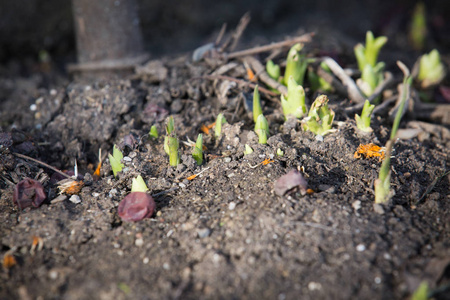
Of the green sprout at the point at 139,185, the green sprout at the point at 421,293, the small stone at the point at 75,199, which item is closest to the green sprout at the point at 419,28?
the green sprout at the point at 421,293

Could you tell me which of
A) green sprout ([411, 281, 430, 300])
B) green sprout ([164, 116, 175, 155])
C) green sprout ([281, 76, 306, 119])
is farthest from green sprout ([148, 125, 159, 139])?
green sprout ([411, 281, 430, 300])

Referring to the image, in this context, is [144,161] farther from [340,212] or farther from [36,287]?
[340,212]

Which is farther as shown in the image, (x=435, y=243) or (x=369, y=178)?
(x=369, y=178)

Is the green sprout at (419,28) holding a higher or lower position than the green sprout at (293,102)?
lower

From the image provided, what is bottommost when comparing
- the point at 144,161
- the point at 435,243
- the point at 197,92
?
the point at 435,243

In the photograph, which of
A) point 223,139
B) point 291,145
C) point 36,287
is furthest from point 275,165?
point 36,287

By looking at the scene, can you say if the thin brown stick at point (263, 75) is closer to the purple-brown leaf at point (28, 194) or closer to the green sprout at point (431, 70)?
the green sprout at point (431, 70)

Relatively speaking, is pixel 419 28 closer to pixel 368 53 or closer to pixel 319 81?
pixel 368 53
